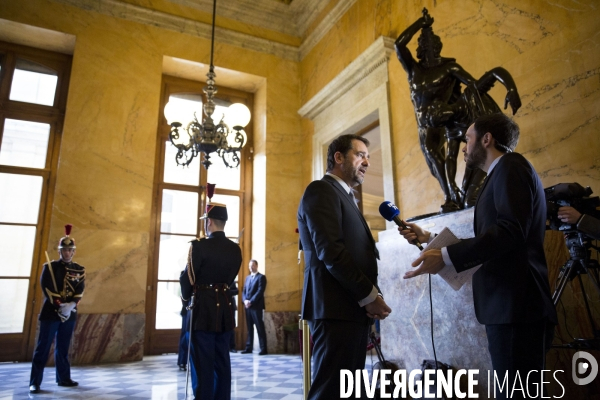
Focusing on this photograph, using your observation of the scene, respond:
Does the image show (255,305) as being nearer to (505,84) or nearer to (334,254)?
(505,84)

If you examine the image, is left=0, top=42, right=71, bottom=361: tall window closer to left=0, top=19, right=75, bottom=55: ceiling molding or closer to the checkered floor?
left=0, top=19, right=75, bottom=55: ceiling molding

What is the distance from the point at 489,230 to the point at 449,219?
1556 mm

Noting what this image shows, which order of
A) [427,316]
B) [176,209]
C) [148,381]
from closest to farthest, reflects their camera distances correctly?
[427,316]
[148,381]
[176,209]

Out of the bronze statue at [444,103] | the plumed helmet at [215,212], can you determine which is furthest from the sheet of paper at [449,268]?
the plumed helmet at [215,212]

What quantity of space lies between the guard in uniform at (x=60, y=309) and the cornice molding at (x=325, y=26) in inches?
251

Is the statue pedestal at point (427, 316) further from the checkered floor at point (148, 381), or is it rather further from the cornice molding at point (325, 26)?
the cornice molding at point (325, 26)

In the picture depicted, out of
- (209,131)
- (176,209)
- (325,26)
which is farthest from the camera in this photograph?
(325,26)

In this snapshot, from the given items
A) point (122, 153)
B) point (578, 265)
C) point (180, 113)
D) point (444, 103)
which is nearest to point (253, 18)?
point (122, 153)

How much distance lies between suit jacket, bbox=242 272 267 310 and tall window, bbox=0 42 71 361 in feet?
11.7

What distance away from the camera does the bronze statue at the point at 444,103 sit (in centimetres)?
375

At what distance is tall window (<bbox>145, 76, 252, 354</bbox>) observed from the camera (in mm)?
8205

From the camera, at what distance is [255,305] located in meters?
8.03

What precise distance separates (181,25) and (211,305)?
726 cm

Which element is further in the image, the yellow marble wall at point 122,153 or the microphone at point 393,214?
the yellow marble wall at point 122,153
